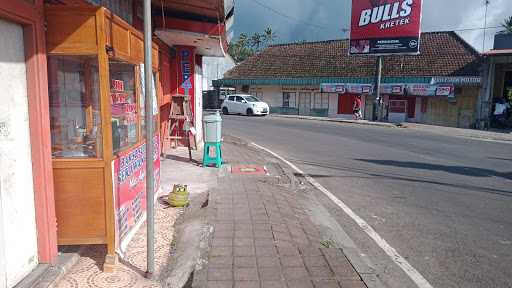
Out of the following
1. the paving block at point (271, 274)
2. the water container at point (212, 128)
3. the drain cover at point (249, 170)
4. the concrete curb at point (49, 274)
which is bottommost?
the paving block at point (271, 274)

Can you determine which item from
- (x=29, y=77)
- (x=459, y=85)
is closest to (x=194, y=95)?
(x=29, y=77)

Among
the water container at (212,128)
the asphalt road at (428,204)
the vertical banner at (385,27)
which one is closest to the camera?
the asphalt road at (428,204)

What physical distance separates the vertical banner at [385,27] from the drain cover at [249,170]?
839 inches

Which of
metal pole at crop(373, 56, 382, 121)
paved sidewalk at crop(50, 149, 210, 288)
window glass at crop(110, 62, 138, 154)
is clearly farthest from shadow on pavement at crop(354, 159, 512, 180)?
metal pole at crop(373, 56, 382, 121)

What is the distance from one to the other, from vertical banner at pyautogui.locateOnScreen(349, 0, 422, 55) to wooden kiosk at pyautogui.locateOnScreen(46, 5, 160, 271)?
84.5 ft

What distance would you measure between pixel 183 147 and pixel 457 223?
7.48 m

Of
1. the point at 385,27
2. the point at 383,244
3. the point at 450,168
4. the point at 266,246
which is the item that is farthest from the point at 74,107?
the point at 385,27

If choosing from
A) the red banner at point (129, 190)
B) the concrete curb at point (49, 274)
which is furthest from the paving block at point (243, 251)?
the concrete curb at point (49, 274)

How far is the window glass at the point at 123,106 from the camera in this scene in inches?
163

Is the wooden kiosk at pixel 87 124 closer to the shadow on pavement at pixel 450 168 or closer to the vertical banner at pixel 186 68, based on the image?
the vertical banner at pixel 186 68

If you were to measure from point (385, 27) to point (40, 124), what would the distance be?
27.3 m

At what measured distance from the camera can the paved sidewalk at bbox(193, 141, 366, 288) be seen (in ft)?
12.1

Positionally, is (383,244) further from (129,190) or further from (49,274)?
(49,274)

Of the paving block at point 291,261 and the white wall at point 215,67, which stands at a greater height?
the white wall at point 215,67
